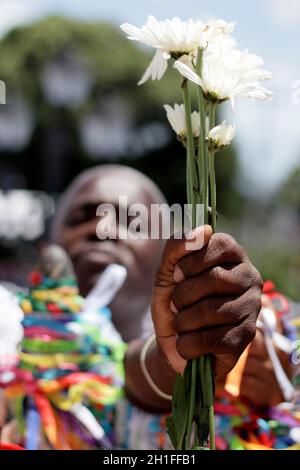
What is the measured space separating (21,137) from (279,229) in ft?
17.4

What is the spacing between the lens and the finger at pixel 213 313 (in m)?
1.07

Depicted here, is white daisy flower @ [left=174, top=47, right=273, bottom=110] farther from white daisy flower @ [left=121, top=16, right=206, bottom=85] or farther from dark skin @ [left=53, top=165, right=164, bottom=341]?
dark skin @ [left=53, top=165, right=164, bottom=341]

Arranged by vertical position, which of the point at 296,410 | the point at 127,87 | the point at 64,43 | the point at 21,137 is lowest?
the point at 296,410

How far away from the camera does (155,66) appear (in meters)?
1.11

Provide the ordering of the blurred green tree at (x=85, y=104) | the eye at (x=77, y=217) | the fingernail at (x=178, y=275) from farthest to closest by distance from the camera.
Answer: the blurred green tree at (x=85, y=104), the eye at (x=77, y=217), the fingernail at (x=178, y=275)

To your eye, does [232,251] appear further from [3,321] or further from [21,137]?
[21,137]

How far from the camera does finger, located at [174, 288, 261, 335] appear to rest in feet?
3.52

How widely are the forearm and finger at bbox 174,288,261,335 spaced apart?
0.44 m

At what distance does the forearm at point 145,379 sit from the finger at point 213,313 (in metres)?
0.44

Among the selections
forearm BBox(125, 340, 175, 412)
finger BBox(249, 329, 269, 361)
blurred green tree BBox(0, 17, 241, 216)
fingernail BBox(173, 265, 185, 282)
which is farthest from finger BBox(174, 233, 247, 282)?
blurred green tree BBox(0, 17, 241, 216)

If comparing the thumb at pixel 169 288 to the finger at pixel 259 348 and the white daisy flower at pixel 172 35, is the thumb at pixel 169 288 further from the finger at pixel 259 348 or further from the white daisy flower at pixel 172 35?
the finger at pixel 259 348

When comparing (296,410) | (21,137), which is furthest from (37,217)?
(21,137)

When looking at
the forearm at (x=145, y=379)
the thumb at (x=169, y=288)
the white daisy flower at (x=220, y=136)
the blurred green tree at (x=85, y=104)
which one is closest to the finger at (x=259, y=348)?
the forearm at (x=145, y=379)
